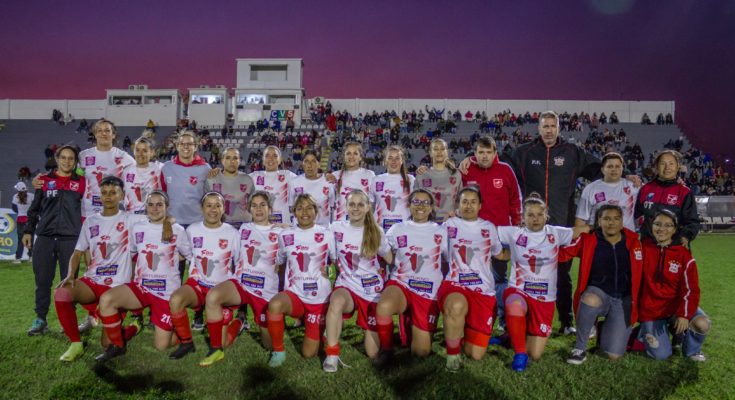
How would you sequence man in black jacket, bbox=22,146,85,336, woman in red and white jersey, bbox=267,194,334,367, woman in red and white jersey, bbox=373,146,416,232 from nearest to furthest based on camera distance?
woman in red and white jersey, bbox=267,194,334,367
man in black jacket, bbox=22,146,85,336
woman in red and white jersey, bbox=373,146,416,232

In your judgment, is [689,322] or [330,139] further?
[330,139]

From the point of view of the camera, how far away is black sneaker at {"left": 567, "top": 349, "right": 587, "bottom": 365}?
4.15 meters

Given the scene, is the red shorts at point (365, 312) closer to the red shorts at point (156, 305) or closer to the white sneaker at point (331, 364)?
the white sneaker at point (331, 364)

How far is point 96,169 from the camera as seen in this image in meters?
5.58

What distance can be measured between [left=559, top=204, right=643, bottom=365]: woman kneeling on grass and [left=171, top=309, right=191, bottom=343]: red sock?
3.47 meters

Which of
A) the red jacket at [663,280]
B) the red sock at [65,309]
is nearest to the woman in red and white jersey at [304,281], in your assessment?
the red sock at [65,309]

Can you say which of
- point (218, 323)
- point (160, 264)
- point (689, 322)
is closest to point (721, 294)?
→ point (689, 322)

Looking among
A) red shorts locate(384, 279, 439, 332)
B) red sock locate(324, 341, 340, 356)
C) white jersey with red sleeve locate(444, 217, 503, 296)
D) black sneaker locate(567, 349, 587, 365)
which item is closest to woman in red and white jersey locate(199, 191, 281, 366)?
red sock locate(324, 341, 340, 356)

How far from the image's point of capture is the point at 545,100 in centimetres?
4462

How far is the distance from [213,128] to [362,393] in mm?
38547

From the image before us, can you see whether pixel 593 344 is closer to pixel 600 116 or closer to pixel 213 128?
pixel 213 128

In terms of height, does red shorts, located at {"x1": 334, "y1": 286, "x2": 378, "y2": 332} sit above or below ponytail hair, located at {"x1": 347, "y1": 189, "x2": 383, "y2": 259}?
below

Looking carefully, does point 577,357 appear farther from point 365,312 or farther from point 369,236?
point 369,236

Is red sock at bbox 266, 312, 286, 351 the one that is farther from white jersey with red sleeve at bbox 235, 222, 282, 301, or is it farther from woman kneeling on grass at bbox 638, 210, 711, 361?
woman kneeling on grass at bbox 638, 210, 711, 361
